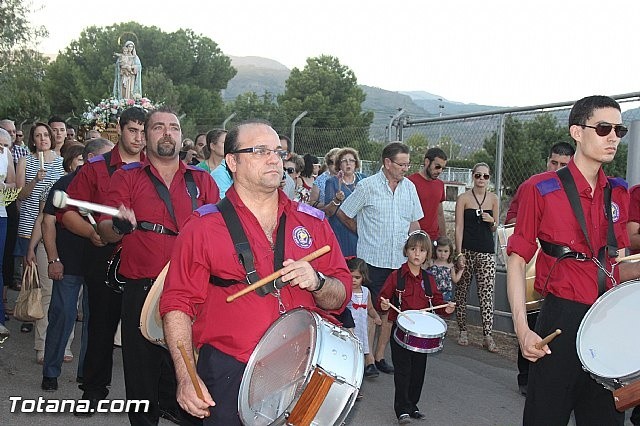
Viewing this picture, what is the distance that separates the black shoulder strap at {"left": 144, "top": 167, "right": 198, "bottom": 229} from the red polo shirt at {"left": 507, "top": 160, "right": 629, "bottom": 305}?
216 centimetres

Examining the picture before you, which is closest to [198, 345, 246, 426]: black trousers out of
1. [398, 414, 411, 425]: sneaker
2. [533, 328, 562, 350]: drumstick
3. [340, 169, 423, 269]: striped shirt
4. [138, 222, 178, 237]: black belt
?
[533, 328, 562, 350]: drumstick

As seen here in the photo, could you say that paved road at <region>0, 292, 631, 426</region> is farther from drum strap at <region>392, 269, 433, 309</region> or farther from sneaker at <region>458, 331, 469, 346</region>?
drum strap at <region>392, 269, 433, 309</region>

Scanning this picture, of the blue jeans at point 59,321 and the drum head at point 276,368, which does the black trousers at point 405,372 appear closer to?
the blue jeans at point 59,321

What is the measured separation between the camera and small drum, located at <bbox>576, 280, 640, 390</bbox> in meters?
4.12

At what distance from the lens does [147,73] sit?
52812 millimetres

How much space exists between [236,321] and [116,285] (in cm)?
246

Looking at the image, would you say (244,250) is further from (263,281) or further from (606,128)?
(606,128)

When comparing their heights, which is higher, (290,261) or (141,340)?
(290,261)

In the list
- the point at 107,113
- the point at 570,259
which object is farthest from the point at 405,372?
the point at 107,113

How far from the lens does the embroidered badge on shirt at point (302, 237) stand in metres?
3.78

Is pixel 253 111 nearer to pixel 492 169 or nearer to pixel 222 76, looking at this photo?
pixel 222 76

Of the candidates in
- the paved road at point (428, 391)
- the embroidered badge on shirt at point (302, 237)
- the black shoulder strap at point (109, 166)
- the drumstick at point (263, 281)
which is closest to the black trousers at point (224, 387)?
the drumstick at point (263, 281)

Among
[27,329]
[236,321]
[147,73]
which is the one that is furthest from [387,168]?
[147,73]

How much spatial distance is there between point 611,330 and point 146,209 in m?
2.97
